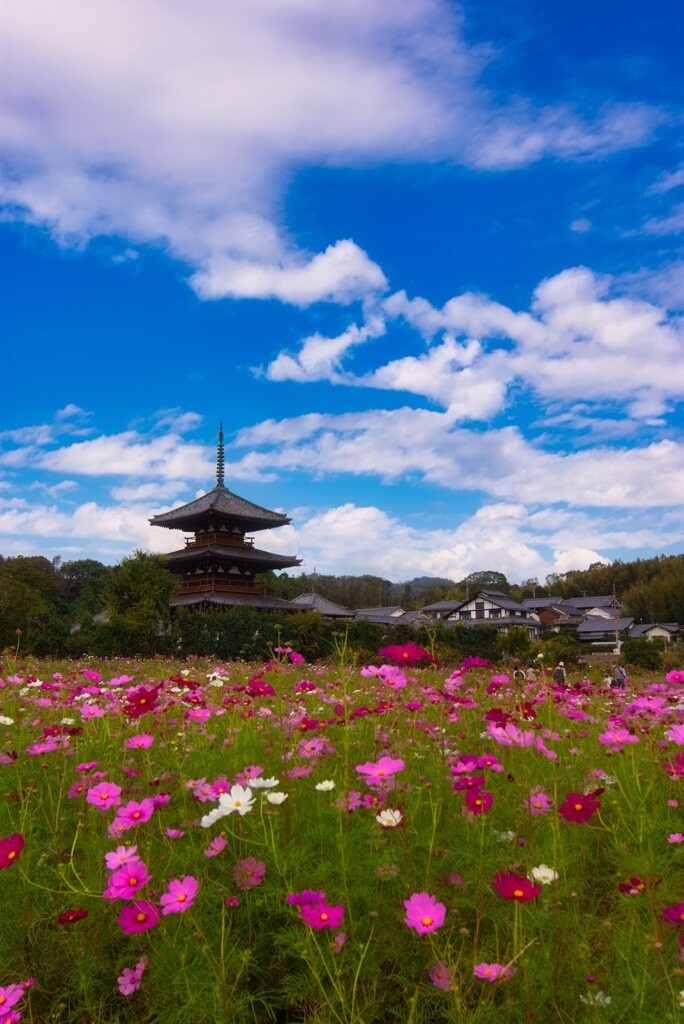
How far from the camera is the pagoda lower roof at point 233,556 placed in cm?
2698

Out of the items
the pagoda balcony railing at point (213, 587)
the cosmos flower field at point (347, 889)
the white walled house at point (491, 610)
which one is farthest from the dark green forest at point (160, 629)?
the white walled house at point (491, 610)

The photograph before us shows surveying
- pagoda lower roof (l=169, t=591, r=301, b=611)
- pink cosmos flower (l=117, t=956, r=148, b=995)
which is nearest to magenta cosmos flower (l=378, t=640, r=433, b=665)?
pink cosmos flower (l=117, t=956, r=148, b=995)

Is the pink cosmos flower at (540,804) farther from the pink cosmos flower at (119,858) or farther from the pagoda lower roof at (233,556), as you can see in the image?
the pagoda lower roof at (233,556)

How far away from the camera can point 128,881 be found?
5.06ft

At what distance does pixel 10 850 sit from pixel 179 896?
457 mm

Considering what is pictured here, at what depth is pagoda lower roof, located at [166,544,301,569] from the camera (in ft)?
88.5

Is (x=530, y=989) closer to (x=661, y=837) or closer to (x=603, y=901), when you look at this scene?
(x=603, y=901)

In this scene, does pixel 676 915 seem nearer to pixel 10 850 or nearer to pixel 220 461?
pixel 10 850

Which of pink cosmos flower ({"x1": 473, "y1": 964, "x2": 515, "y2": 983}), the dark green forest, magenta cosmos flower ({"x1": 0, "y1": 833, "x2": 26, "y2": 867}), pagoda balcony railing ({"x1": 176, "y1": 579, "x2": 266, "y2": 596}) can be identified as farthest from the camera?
pagoda balcony railing ({"x1": 176, "y1": 579, "x2": 266, "y2": 596})

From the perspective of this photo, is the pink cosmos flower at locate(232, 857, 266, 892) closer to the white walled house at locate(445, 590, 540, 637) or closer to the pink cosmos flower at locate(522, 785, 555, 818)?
the pink cosmos flower at locate(522, 785, 555, 818)

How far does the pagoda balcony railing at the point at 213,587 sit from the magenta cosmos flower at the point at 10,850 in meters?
25.8

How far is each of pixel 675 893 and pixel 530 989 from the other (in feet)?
2.59

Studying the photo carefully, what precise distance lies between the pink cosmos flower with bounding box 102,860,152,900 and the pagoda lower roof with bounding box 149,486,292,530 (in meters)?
26.0

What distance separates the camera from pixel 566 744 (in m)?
3.23
